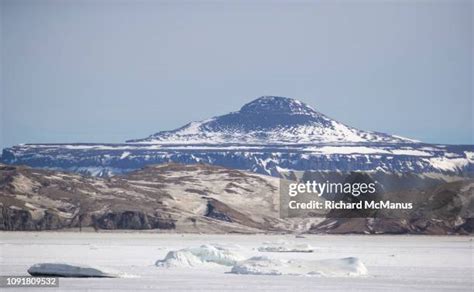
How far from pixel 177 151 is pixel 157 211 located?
3538 cm

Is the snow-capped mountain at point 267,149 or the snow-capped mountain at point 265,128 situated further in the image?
the snow-capped mountain at point 265,128

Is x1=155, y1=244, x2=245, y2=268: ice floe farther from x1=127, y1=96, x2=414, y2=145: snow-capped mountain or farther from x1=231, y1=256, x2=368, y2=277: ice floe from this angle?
x1=127, y1=96, x2=414, y2=145: snow-capped mountain

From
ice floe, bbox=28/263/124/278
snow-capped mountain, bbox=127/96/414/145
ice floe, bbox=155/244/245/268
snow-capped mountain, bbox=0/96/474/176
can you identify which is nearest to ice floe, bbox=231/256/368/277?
ice floe, bbox=155/244/245/268

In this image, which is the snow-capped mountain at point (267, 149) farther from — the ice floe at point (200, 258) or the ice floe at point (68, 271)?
the ice floe at point (68, 271)

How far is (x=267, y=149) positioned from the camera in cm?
14788

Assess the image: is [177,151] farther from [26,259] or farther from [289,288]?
[289,288]

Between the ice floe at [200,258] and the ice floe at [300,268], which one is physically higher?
the ice floe at [300,268]

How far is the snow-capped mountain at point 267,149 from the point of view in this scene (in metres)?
121

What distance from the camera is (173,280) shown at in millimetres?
29078

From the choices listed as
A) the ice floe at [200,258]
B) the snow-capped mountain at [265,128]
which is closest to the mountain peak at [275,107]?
the snow-capped mountain at [265,128]

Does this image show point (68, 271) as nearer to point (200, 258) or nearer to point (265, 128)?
point (200, 258)

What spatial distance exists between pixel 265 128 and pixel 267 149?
9.45 metres

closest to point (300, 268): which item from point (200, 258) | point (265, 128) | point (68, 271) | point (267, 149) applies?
point (200, 258)

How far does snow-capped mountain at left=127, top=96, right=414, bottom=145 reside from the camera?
14175 cm
